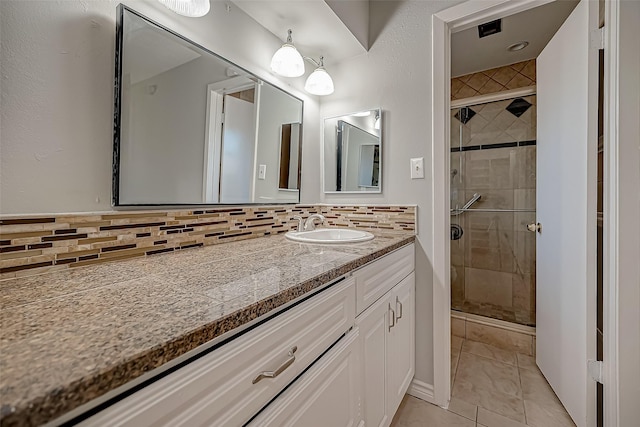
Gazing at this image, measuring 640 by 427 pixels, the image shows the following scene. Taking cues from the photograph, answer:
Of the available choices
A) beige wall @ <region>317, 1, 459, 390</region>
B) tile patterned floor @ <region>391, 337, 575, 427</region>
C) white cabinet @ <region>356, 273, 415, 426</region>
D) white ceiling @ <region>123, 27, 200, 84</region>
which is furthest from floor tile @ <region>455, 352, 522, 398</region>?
white ceiling @ <region>123, 27, 200, 84</region>

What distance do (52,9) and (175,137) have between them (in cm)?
43

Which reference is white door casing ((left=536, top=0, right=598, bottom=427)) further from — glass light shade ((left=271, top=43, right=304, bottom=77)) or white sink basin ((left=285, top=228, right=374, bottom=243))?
glass light shade ((left=271, top=43, right=304, bottom=77))

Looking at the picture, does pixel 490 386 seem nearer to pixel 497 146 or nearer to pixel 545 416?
pixel 545 416

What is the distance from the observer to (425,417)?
4.41 feet

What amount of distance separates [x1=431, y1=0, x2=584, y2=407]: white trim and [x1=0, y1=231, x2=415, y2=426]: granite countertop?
27.2 inches

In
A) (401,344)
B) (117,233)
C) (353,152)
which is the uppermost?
(353,152)

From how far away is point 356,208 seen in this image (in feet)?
5.60

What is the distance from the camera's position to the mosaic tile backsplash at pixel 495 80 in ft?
6.79

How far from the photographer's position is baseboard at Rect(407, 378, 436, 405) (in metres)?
1.45

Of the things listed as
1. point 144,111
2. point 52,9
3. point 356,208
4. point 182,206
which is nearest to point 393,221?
point 356,208

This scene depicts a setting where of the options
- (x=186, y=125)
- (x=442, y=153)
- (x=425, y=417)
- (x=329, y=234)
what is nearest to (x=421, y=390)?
(x=425, y=417)

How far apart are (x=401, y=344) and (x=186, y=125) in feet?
4.24

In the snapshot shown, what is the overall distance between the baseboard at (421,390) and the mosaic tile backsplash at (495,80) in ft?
7.08

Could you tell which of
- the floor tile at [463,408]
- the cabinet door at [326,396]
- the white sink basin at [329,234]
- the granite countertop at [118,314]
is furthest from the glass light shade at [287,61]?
the floor tile at [463,408]
